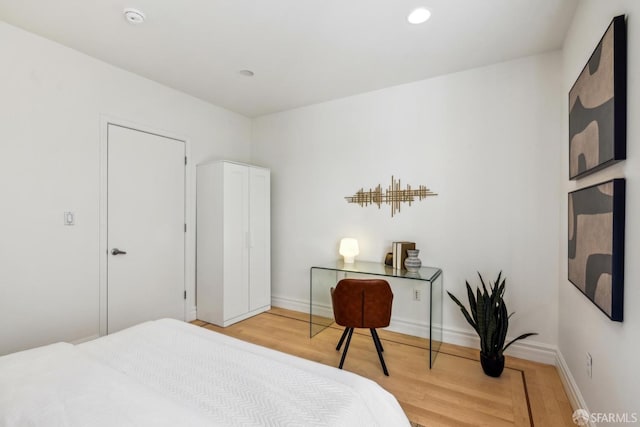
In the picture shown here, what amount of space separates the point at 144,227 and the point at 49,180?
2.79 ft

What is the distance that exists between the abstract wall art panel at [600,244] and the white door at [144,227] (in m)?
3.46

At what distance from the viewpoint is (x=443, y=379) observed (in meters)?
2.26

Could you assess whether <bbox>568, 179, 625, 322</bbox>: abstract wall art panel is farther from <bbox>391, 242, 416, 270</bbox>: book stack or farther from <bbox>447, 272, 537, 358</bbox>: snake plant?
<bbox>391, 242, 416, 270</bbox>: book stack

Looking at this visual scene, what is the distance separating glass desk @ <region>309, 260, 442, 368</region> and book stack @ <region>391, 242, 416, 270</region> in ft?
0.24

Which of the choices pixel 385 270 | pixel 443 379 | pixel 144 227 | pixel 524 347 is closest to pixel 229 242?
pixel 144 227

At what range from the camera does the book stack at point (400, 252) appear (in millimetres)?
2916

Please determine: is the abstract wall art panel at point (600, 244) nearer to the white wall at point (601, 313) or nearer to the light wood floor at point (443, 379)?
the white wall at point (601, 313)

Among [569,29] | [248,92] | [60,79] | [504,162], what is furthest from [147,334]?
[569,29]

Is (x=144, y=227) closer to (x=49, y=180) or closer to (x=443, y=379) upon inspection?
(x=49, y=180)

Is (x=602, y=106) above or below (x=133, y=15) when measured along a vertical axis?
below

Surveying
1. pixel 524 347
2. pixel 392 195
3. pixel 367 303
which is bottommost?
pixel 524 347

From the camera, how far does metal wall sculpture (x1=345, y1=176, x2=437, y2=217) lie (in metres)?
3.04

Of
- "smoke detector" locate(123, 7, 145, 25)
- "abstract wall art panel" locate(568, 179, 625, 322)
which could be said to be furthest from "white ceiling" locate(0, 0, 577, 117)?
"abstract wall art panel" locate(568, 179, 625, 322)

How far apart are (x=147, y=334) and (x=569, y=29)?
134 inches
